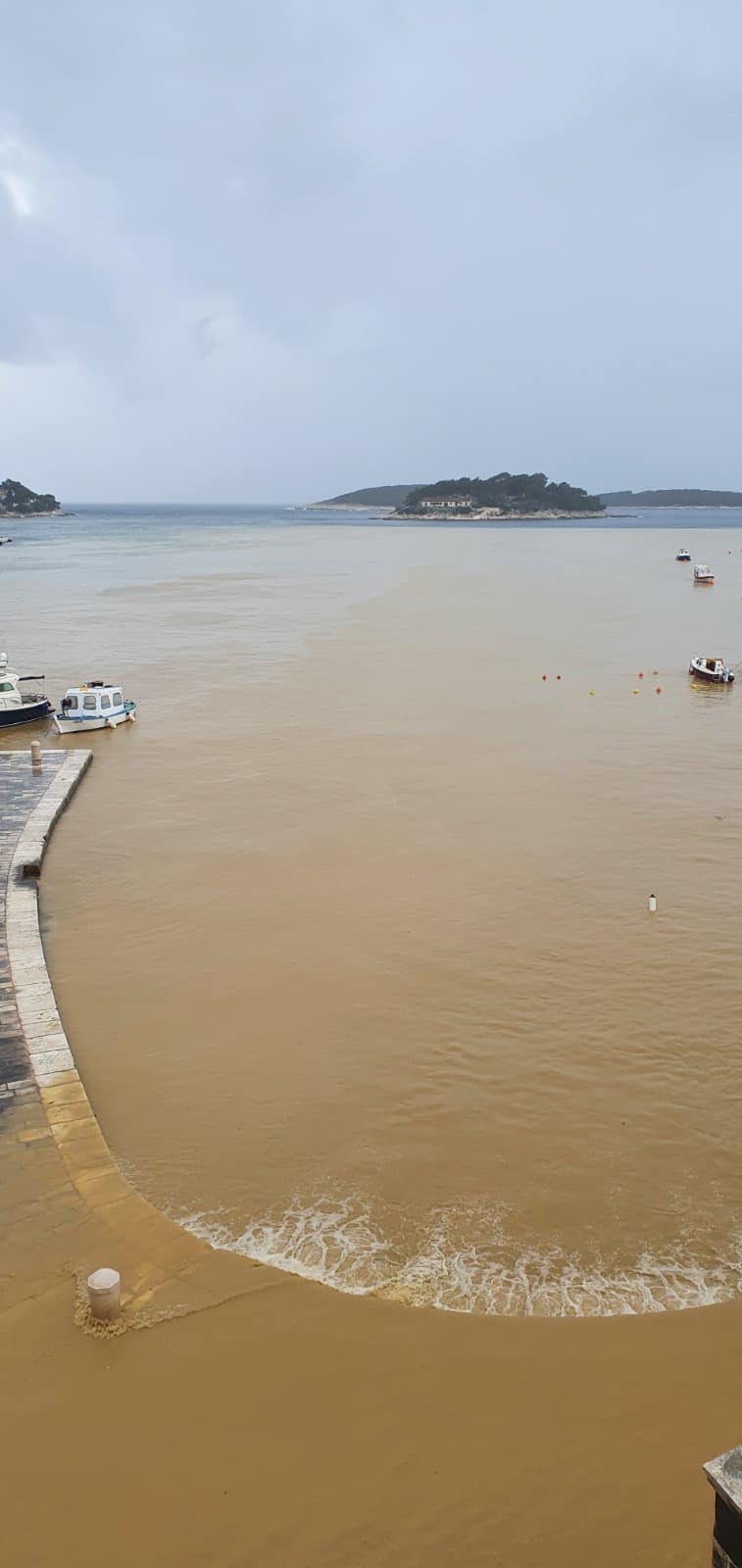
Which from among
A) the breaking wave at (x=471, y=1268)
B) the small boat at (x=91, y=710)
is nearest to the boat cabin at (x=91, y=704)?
the small boat at (x=91, y=710)

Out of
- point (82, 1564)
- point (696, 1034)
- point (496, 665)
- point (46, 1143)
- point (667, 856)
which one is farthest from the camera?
point (496, 665)

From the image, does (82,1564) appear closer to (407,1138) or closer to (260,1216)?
(260,1216)

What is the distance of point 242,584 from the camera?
79000mm

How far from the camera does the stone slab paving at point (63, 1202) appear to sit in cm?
804

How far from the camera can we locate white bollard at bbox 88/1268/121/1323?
24.4 ft

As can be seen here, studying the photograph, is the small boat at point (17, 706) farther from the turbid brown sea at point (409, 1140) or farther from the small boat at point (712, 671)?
the small boat at point (712, 671)

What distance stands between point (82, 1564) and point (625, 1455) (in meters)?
3.66

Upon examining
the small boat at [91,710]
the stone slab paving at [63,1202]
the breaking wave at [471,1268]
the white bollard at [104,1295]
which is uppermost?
the small boat at [91,710]

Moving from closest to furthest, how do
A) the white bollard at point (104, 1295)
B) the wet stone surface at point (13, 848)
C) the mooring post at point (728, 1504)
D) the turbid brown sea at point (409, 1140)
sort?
1. the mooring post at point (728, 1504)
2. the turbid brown sea at point (409, 1140)
3. the white bollard at point (104, 1295)
4. the wet stone surface at point (13, 848)

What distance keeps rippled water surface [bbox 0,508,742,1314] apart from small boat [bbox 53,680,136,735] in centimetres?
127

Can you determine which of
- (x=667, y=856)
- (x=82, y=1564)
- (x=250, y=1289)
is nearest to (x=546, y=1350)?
(x=250, y=1289)

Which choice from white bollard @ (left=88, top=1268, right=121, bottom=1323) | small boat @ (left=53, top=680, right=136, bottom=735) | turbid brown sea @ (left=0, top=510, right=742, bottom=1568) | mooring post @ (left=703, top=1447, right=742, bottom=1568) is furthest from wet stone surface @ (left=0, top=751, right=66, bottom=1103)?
mooring post @ (left=703, top=1447, right=742, bottom=1568)

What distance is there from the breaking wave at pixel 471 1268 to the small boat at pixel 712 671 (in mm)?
32014

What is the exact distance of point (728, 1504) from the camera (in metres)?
4.62
